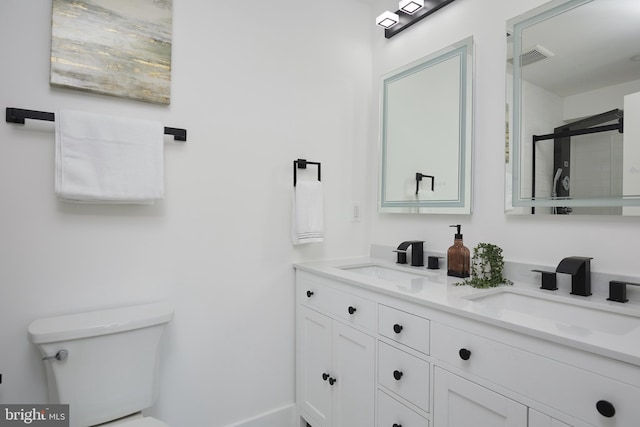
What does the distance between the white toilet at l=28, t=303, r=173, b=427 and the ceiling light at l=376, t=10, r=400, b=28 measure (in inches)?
74.9

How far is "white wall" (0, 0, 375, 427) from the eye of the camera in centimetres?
127

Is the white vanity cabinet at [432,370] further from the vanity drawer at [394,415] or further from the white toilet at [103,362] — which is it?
the white toilet at [103,362]

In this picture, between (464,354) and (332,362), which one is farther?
(332,362)

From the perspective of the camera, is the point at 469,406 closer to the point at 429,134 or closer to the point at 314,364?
the point at 314,364

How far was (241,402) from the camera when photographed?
1.73 m

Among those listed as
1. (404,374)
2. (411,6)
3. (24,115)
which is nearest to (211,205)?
(24,115)

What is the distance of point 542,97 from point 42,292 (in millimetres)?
2148

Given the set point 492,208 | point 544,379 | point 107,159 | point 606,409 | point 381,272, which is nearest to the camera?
point 606,409

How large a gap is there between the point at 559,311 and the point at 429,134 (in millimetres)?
1054

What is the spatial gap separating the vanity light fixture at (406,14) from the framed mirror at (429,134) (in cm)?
25

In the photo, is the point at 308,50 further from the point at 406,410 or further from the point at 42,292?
the point at 406,410

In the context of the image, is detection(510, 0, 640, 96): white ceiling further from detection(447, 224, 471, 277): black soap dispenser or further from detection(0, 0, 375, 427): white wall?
detection(0, 0, 375, 427): white wall

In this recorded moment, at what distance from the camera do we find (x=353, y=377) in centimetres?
144

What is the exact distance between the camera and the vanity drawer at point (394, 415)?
116cm
